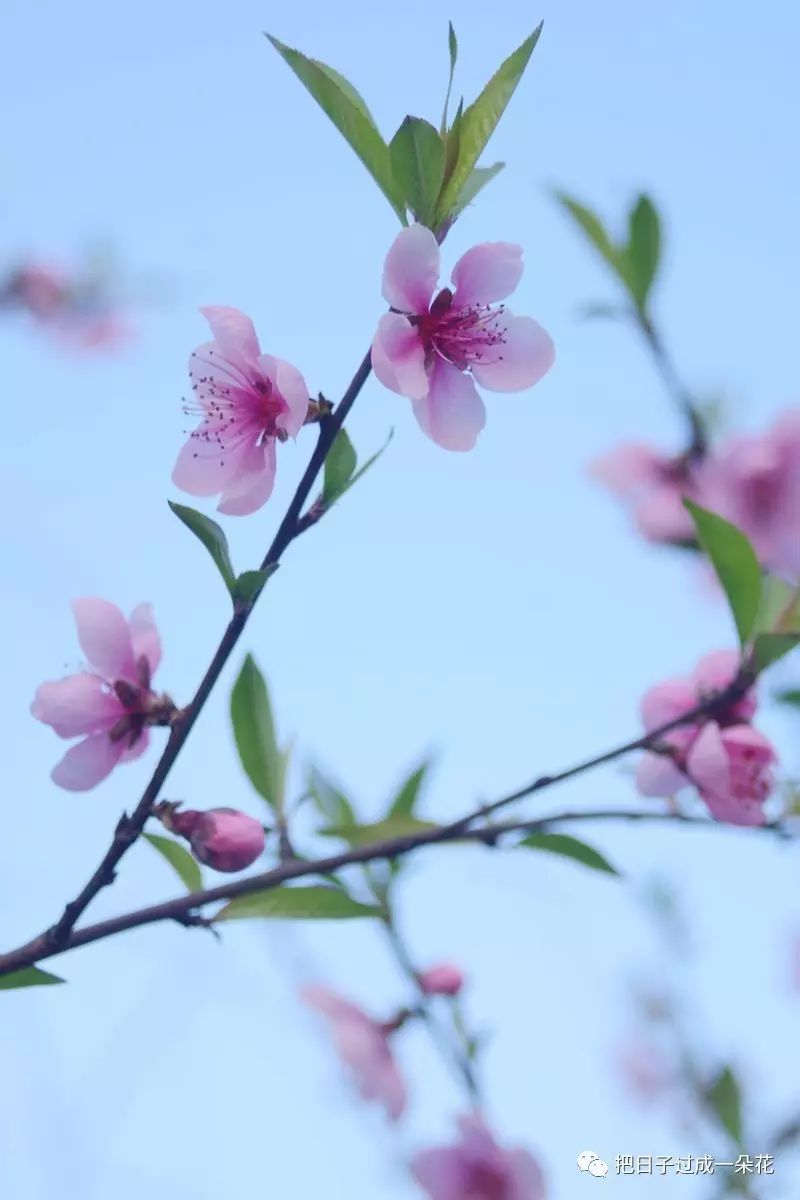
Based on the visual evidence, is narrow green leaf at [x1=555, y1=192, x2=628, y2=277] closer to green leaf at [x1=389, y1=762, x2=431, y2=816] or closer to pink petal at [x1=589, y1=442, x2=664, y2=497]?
pink petal at [x1=589, y1=442, x2=664, y2=497]

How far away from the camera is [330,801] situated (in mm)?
1628

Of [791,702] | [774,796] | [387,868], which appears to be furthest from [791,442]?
[387,868]

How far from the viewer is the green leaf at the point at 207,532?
91 centimetres

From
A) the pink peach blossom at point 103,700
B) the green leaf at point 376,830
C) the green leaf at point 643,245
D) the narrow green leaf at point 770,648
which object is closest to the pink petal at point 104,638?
the pink peach blossom at point 103,700

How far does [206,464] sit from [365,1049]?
881 mm

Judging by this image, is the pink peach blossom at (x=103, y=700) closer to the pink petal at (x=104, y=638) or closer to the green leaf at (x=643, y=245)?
the pink petal at (x=104, y=638)

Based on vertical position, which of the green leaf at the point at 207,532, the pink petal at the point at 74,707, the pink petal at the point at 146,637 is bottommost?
the pink petal at the point at 74,707

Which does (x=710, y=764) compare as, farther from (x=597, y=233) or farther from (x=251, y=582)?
(x=597, y=233)

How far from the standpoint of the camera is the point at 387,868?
5.12 feet

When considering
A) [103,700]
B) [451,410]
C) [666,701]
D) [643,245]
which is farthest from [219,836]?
[643,245]

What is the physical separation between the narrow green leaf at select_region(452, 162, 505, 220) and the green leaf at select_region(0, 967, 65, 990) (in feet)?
2.17

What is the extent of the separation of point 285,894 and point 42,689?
1.01ft

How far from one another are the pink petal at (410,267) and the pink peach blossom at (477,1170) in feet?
3.34

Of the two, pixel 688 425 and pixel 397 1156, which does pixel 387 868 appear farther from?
pixel 688 425
